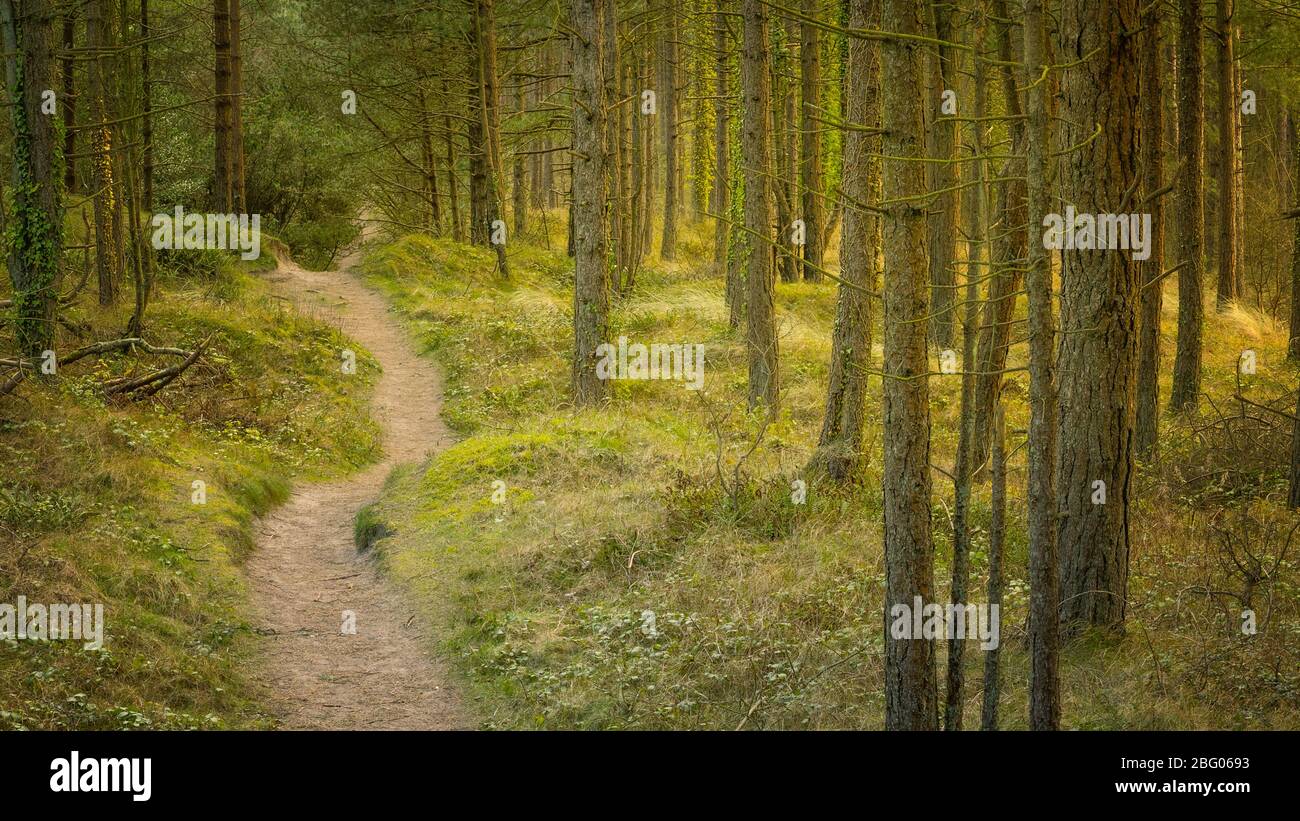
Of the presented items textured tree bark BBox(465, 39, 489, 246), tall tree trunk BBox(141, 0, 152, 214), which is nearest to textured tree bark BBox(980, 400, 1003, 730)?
tall tree trunk BBox(141, 0, 152, 214)

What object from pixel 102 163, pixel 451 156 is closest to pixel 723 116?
pixel 451 156

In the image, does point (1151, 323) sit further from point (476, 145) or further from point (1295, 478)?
point (476, 145)

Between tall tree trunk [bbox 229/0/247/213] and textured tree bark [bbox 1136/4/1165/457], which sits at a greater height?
tall tree trunk [bbox 229/0/247/213]

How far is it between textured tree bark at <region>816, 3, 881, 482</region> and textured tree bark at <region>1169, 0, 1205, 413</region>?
5343mm

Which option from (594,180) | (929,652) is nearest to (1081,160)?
(929,652)

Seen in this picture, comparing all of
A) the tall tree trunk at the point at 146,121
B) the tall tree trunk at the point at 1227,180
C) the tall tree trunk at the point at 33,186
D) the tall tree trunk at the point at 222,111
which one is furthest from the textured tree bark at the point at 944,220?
the tall tree trunk at the point at 222,111

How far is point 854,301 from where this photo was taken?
36.3 ft

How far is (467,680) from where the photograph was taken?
8508 mm

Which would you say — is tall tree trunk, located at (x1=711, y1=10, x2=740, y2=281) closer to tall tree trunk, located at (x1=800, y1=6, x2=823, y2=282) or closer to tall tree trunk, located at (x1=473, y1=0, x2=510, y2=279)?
tall tree trunk, located at (x1=800, y1=6, x2=823, y2=282)

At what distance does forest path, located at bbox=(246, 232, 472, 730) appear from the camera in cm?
810

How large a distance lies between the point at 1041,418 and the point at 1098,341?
2181mm

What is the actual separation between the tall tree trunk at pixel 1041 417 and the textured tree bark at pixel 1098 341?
165 cm

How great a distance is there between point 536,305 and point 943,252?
9190 millimetres

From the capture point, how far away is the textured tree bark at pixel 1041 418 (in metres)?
5.24
